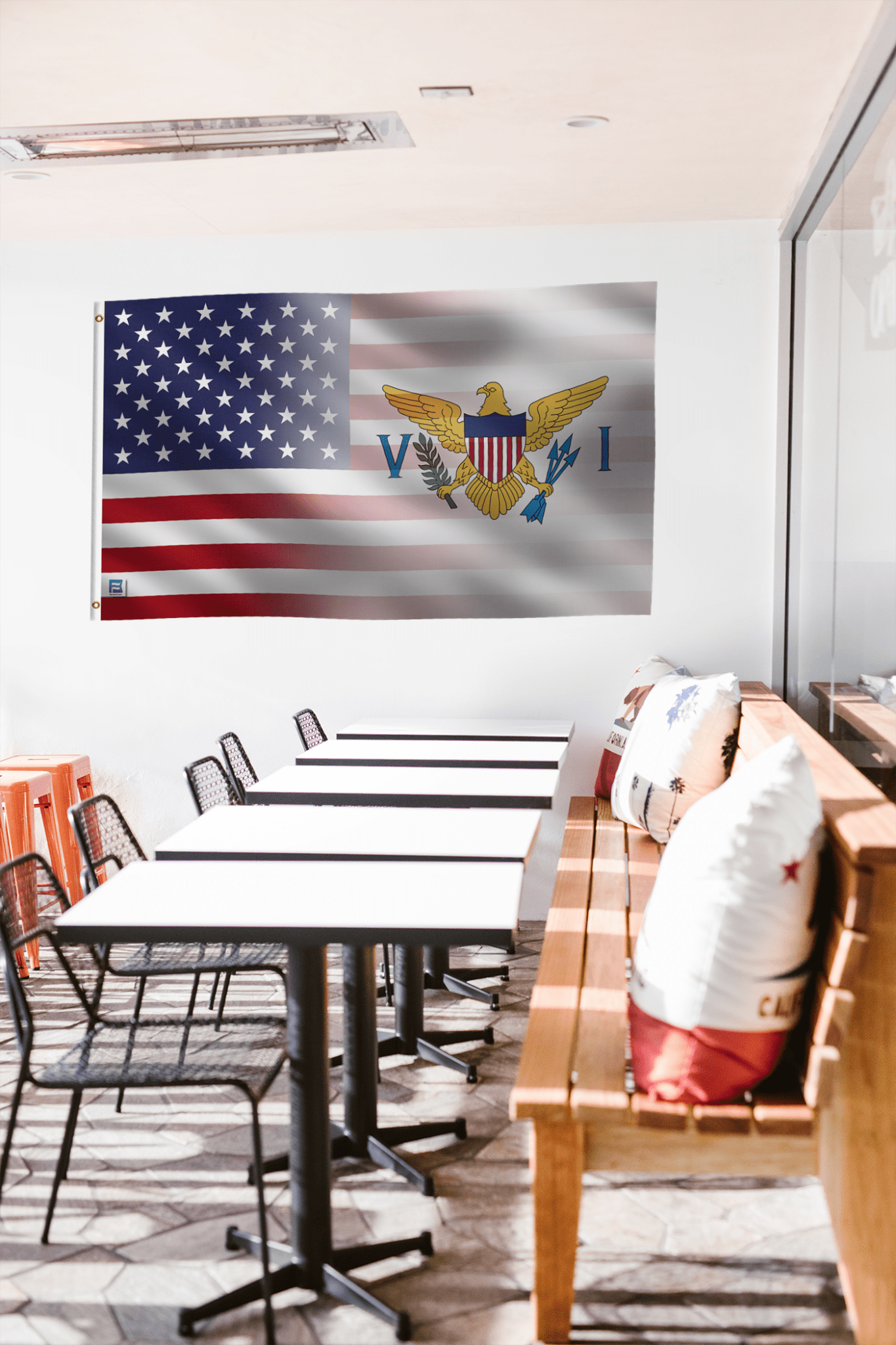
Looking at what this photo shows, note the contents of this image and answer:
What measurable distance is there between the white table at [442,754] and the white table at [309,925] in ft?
4.56

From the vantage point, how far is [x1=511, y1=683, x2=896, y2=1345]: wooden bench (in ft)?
6.57

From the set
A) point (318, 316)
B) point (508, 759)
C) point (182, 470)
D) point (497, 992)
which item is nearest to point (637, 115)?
point (318, 316)

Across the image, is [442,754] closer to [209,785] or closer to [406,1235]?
[209,785]

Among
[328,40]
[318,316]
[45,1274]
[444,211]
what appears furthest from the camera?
[318,316]

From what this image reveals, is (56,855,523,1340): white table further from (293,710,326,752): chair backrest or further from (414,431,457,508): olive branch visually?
(414,431,457,508): olive branch

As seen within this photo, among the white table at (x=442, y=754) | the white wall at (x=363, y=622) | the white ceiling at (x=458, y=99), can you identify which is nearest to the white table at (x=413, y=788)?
the white table at (x=442, y=754)

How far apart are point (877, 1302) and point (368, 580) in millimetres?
A: 3767

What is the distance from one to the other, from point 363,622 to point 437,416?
1003mm

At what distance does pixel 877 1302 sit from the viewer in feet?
6.89

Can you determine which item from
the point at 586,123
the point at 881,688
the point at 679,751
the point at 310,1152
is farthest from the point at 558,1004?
the point at 586,123

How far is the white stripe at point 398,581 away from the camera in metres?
5.18

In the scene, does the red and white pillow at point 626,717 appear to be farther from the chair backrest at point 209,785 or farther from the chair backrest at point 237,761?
the chair backrest at point 209,785

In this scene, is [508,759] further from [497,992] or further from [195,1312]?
[195,1312]

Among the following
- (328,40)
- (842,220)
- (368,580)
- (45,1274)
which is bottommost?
(45,1274)
